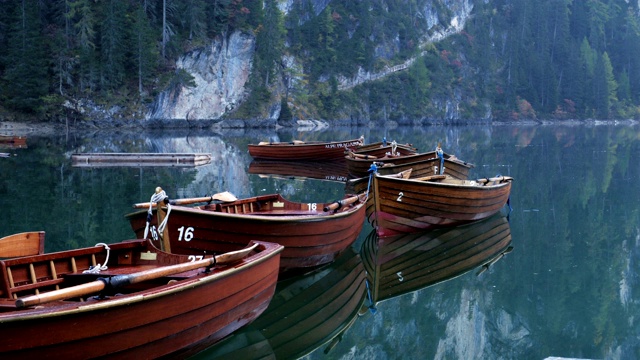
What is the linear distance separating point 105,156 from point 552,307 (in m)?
21.7

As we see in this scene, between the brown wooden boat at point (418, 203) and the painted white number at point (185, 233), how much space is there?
208 inches

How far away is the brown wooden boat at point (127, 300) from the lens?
212 inches

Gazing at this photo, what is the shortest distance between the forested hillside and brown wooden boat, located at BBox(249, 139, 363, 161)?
26.4 m

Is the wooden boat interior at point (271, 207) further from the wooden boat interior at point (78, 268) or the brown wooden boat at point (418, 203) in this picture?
the wooden boat interior at point (78, 268)

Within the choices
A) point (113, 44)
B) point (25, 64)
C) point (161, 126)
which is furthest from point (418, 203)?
point (161, 126)

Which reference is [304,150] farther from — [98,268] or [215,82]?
[215,82]

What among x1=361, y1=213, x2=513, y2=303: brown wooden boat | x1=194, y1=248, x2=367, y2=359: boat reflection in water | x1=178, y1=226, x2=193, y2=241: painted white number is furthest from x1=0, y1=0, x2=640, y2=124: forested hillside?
x1=178, y1=226, x2=193, y2=241: painted white number

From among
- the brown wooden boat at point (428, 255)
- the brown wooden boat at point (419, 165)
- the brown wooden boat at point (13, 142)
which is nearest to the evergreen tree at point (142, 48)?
the brown wooden boat at point (13, 142)

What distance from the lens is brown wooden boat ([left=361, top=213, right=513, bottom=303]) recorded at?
10.6 meters

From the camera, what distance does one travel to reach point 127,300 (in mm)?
5770

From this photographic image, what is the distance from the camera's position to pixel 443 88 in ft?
316

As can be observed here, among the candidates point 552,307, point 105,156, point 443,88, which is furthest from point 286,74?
point 552,307

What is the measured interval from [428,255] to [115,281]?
7.55m

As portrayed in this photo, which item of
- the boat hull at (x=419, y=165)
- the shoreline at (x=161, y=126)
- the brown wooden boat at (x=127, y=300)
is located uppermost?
the shoreline at (x=161, y=126)
